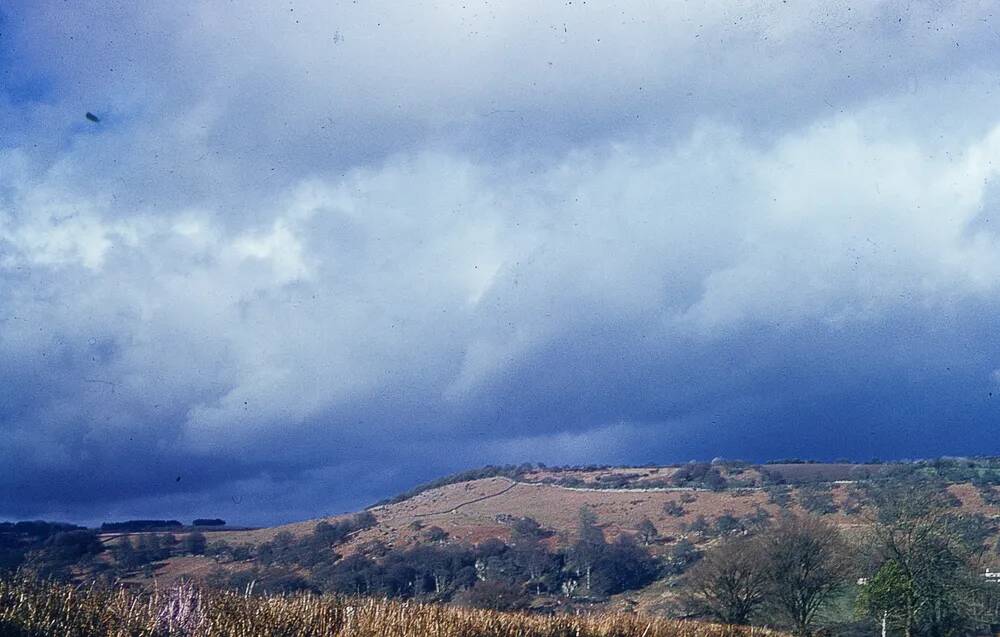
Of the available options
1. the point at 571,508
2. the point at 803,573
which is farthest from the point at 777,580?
the point at 571,508

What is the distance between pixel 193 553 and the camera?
82.8 meters

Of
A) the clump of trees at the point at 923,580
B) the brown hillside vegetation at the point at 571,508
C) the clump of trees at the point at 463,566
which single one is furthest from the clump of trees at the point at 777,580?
the clump of trees at the point at 463,566

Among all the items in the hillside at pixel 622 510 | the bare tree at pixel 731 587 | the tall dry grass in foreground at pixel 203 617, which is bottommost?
the bare tree at pixel 731 587

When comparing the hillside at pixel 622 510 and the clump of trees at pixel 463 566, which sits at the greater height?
the hillside at pixel 622 510

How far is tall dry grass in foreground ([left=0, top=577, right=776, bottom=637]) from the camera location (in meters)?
11.5

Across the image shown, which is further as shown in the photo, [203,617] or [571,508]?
[571,508]

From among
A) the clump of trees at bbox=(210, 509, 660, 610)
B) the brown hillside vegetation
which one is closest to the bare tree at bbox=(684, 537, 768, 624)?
the brown hillside vegetation

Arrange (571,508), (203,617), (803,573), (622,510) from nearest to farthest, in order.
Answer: (203,617) < (803,573) < (622,510) < (571,508)

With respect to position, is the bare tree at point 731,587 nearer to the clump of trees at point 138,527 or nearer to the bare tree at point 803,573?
the bare tree at point 803,573

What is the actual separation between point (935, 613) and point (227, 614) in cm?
3918

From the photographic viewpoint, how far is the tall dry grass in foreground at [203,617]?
11.5 m

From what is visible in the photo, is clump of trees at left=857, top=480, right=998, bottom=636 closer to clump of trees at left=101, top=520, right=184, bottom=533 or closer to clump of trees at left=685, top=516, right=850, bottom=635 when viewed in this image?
clump of trees at left=685, top=516, right=850, bottom=635

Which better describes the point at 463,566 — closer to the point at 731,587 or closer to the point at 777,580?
the point at 731,587

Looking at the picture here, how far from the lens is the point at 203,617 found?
12.6 meters
